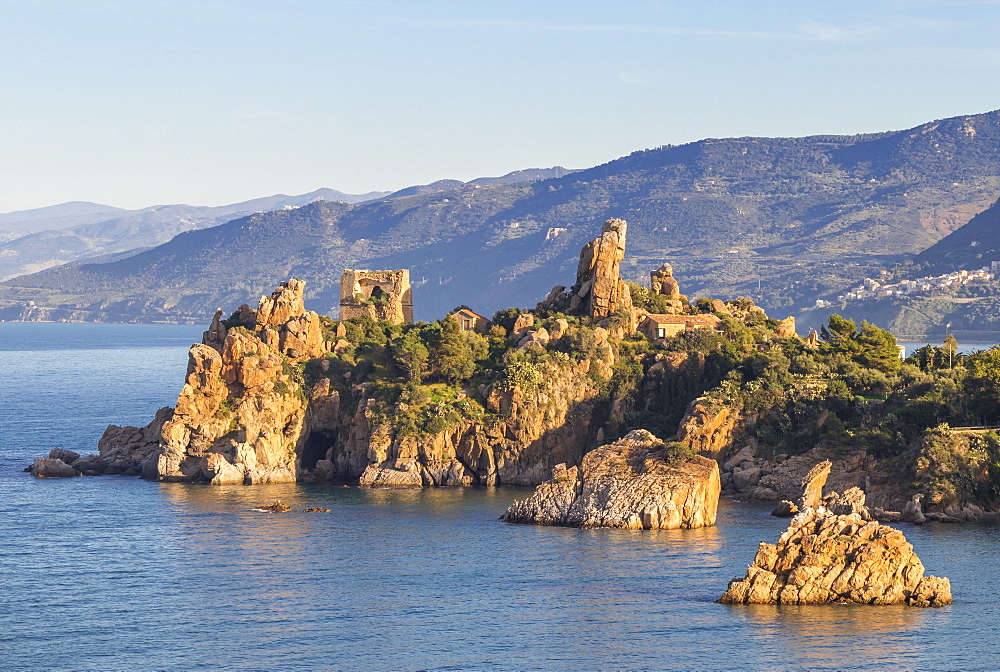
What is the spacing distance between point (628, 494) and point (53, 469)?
41674mm

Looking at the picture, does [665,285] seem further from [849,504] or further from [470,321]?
[849,504]

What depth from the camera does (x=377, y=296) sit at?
12600cm

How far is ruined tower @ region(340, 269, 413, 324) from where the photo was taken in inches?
4889

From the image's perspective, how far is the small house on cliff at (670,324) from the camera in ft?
369

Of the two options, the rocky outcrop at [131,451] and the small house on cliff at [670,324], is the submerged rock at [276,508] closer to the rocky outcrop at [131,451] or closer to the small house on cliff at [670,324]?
the rocky outcrop at [131,451]

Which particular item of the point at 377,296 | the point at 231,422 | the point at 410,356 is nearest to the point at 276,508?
the point at 231,422

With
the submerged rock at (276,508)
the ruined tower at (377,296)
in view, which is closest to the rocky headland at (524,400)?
the ruined tower at (377,296)

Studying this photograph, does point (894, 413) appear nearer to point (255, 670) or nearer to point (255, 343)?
point (255, 343)

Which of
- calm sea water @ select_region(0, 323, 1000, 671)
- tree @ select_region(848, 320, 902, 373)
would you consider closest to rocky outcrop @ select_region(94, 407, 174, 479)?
calm sea water @ select_region(0, 323, 1000, 671)

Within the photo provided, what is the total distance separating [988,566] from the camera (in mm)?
71688

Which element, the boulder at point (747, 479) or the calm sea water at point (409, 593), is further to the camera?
the boulder at point (747, 479)

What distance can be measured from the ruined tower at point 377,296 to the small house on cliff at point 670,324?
20438mm

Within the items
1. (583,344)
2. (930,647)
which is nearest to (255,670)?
(930,647)

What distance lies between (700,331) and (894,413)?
18.7m
